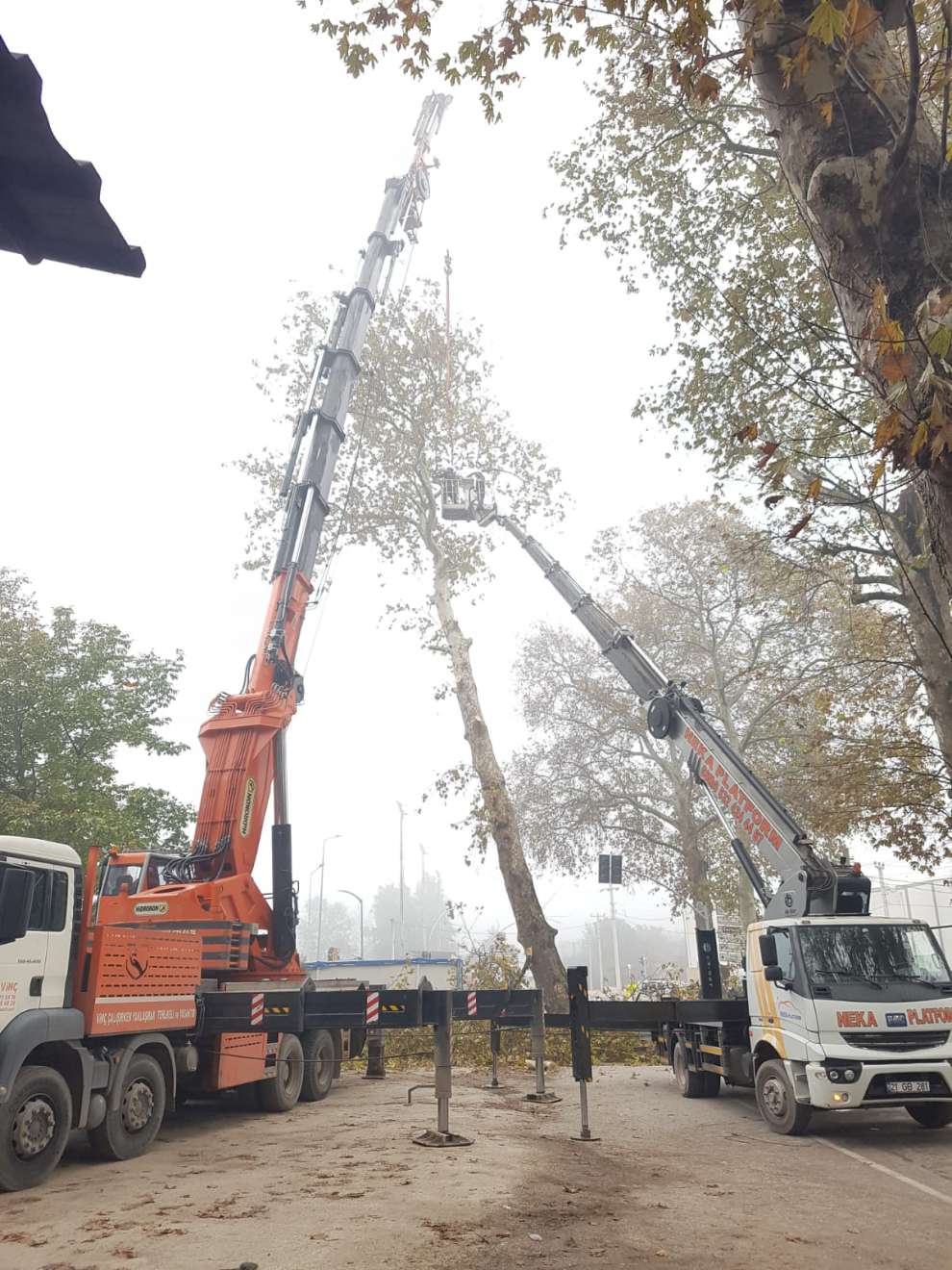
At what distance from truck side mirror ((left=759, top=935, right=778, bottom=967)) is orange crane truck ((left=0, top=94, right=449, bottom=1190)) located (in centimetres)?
459

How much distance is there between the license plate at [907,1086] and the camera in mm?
9023

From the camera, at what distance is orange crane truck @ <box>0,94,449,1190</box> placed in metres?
7.54

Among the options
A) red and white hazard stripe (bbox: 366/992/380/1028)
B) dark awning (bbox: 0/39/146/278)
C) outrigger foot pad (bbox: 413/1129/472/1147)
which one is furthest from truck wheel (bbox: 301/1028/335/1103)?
dark awning (bbox: 0/39/146/278)

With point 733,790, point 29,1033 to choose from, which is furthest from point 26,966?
point 733,790

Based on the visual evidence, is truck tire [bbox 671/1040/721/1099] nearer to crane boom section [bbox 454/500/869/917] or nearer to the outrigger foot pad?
crane boom section [bbox 454/500/869/917]

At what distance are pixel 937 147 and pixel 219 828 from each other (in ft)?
33.8

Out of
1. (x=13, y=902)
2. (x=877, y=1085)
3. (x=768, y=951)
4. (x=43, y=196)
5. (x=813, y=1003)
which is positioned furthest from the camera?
(x=768, y=951)

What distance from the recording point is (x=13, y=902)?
24.6 ft

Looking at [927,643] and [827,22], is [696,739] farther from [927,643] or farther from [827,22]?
[827,22]

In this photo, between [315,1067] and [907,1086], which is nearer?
[907,1086]

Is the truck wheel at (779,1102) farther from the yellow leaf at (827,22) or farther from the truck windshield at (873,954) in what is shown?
the yellow leaf at (827,22)

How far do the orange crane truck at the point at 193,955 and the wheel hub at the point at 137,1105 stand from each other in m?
0.02

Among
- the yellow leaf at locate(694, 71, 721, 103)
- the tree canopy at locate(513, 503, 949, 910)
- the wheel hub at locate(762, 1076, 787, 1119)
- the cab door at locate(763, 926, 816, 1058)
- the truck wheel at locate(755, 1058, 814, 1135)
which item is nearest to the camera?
the yellow leaf at locate(694, 71, 721, 103)

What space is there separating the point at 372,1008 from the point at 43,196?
8341 millimetres
